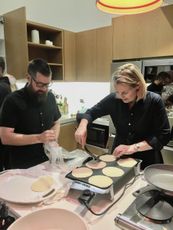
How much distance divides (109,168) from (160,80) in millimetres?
1437

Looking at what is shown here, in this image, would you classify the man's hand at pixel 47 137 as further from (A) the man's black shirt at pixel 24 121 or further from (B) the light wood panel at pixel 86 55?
(B) the light wood panel at pixel 86 55

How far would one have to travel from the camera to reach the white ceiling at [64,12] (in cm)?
309

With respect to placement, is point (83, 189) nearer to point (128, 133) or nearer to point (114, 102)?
point (128, 133)

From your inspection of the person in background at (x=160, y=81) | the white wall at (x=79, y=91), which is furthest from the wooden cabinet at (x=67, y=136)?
the person in background at (x=160, y=81)

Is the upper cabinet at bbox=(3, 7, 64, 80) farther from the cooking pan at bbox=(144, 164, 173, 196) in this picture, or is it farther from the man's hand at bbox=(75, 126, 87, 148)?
the cooking pan at bbox=(144, 164, 173, 196)

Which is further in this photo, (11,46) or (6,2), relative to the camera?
(6,2)

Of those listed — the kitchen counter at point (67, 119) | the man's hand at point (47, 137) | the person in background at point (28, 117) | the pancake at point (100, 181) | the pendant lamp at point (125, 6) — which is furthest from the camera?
the kitchen counter at point (67, 119)

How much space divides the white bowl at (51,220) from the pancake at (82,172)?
0.21 m

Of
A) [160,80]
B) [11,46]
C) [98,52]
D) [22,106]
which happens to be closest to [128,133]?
[22,106]

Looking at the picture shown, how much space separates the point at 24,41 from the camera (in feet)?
7.93

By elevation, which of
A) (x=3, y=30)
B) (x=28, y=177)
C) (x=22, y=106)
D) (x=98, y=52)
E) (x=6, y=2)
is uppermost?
(x=6, y=2)

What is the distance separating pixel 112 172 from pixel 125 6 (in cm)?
90

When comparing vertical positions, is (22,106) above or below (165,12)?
below

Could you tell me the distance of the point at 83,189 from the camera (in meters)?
0.93
